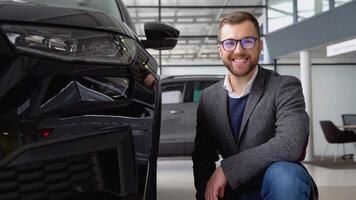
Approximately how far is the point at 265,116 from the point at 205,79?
518 cm

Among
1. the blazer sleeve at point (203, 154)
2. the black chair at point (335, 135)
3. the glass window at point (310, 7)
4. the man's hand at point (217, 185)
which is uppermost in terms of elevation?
the glass window at point (310, 7)

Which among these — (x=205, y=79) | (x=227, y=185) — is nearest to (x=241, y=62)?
(x=227, y=185)

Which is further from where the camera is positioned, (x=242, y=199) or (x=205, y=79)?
(x=205, y=79)

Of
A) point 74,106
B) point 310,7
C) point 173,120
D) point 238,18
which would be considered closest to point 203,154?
point 238,18

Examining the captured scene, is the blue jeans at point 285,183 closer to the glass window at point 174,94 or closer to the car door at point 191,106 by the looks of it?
the car door at point 191,106

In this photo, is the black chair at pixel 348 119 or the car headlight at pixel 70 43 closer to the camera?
the car headlight at pixel 70 43

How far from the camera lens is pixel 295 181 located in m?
1.41

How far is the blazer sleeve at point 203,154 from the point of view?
177 cm

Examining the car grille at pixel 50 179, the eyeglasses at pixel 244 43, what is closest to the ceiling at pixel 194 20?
the eyeglasses at pixel 244 43

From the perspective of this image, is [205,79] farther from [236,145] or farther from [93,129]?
[93,129]

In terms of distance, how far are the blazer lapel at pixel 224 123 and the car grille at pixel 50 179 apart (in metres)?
0.71

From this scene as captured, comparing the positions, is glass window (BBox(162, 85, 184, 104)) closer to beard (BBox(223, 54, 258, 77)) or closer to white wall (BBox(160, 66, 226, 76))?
white wall (BBox(160, 66, 226, 76))

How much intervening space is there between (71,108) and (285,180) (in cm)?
73

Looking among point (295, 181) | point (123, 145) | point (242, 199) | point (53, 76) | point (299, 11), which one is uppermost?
point (299, 11)
